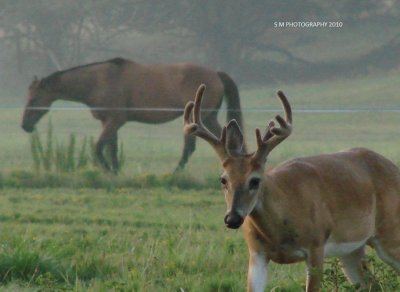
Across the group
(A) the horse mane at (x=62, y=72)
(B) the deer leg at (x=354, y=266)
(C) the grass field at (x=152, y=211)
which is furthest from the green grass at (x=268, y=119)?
(B) the deer leg at (x=354, y=266)

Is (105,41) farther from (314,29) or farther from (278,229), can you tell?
Answer: (278,229)

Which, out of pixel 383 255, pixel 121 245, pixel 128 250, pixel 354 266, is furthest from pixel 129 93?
pixel 383 255

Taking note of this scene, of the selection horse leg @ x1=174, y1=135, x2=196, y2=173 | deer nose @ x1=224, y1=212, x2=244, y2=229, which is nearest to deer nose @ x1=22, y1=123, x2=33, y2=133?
horse leg @ x1=174, y1=135, x2=196, y2=173

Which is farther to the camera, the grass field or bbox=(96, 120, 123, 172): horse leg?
bbox=(96, 120, 123, 172): horse leg

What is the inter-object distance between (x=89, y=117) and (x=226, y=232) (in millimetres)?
5652

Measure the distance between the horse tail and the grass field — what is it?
87 millimetres

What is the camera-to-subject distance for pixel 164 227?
40.8 ft

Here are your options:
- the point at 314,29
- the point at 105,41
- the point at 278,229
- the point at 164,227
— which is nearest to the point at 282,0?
the point at 314,29

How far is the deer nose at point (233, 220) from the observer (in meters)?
7.69

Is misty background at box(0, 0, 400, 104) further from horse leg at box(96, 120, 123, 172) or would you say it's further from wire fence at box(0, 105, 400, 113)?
horse leg at box(96, 120, 123, 172)

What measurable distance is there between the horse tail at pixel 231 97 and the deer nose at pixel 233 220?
8854 millimetres

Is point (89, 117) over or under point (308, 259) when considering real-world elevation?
under

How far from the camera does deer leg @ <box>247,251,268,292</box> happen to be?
810 centimetres

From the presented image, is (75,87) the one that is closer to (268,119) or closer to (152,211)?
(268,119)
